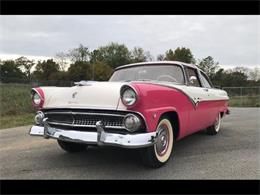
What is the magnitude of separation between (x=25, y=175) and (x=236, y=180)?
261 centimetres

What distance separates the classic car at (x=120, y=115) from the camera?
3.75m

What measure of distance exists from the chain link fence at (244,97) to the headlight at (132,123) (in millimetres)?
19699

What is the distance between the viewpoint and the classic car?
3750mm

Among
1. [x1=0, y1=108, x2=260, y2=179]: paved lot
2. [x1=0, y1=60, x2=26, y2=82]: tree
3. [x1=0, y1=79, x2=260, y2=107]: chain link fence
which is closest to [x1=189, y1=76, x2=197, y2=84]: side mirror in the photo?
[x1=0, y1=108, x2=260, y2=179]: paved lot

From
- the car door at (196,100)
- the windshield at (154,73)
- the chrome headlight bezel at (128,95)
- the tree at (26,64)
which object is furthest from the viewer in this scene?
the tree at (26,64)

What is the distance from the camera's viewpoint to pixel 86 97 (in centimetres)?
406

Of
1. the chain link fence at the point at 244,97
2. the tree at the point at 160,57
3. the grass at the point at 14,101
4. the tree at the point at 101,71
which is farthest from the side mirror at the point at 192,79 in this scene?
the tree at the point at 160,57

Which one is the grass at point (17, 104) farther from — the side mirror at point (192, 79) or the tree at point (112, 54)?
the tree at point (112, 54)

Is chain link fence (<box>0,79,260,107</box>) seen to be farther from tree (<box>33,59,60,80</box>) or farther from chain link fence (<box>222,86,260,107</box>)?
tree (<box>33,59,60,80</box>)

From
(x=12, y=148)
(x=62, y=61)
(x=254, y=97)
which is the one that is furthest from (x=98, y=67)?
(x=12, y=148)

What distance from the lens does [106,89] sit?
13.3 ft

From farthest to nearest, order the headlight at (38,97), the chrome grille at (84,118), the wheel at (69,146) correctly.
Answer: the wheel at (69,146) < the headlight at (38,97) < the chrome grille at (84,118)

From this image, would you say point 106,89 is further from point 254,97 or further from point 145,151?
point 254,97

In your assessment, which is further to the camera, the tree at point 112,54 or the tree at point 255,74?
the tree at point 112,54
